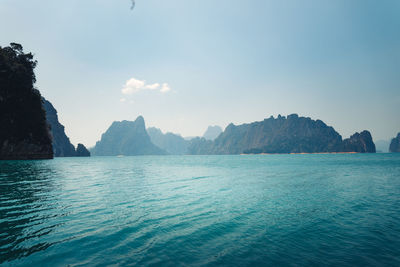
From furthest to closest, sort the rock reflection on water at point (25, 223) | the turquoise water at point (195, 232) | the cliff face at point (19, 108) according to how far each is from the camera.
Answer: the cliff face at point (19, 108) → the rock reflection on water at point (25, 223) → the turquoise water at point (195, 232)

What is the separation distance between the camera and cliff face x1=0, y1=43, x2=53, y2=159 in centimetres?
7138

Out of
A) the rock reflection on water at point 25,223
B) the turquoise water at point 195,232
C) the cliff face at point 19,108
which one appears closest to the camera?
the turquoise water at point 195,232

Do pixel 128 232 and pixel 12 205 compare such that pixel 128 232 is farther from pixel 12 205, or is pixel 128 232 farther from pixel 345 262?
pixel 12 205

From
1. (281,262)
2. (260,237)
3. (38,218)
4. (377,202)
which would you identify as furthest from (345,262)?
(38,218)

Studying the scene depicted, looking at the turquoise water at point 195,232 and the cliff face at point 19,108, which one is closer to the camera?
the turquoise water at point 195,232

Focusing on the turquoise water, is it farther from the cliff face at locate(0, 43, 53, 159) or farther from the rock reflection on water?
Answer: the cliff face at locate(0, 43, 53, 159)

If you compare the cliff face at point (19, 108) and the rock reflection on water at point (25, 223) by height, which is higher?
the cliff face at point (19, 108)

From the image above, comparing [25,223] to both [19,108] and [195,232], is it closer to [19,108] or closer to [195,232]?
[195,232]

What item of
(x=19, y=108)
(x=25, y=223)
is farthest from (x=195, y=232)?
(x=19, y=108)

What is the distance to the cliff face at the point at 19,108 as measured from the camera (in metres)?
71.4

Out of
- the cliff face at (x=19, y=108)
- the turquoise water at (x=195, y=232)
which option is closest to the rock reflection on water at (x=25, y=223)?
the turquoise water at (x=195, y=232)

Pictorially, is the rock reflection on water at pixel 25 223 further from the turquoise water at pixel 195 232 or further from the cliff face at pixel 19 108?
the cliff face at pixel 19 108

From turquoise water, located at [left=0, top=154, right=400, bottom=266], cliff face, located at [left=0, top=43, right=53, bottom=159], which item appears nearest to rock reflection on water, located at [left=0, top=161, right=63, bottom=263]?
turquoise water, located at [left=0, top=154, right=400, bottom=266]

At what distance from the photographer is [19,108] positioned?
7450cm
